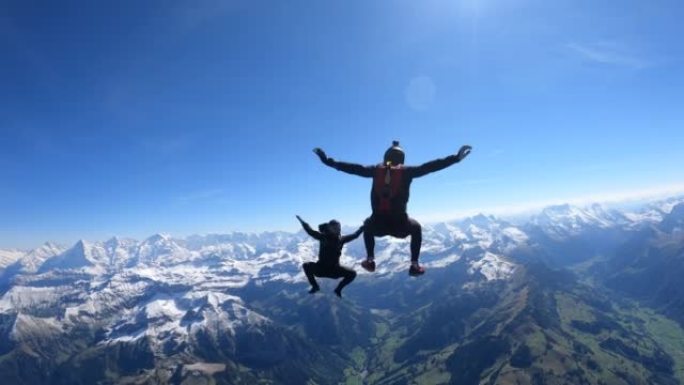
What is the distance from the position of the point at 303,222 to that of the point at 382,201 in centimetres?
316

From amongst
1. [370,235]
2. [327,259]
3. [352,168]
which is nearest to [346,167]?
[352,168]

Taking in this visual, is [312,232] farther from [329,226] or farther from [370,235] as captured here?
[370,235]

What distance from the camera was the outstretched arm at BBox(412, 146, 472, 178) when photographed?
14.7 metres

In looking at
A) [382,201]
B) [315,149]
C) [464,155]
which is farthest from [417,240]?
[315,149]

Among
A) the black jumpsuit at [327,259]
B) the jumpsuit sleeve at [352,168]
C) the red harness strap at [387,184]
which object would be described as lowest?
the black jumpsuit at [327,259]

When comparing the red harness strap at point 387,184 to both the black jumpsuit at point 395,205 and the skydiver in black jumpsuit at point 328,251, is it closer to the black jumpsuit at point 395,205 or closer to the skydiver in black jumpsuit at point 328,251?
the black jumpsuit at point 395,205

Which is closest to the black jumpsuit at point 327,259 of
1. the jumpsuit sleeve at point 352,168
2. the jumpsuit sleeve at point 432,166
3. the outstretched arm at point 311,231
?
the outstretched arm at point 311,231

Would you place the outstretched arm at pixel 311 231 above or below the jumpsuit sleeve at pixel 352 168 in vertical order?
below

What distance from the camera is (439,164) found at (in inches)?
592

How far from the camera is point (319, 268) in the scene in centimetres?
1677

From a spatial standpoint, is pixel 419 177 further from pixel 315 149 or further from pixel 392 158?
pixel 315 149

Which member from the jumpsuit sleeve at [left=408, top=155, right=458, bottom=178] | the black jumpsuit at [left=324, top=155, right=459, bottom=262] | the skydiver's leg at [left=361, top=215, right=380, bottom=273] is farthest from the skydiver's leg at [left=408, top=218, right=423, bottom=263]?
the jumpsuit sleeve at [left=408, top=155, right=458, bottom=178]

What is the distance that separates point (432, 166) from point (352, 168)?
2.83m

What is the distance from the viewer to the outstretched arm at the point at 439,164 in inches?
577
